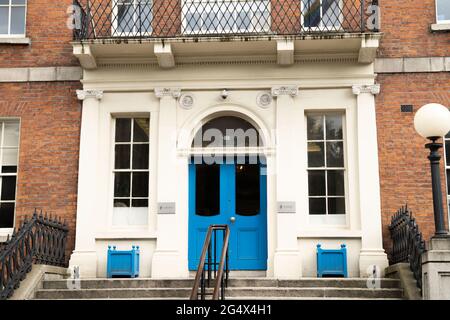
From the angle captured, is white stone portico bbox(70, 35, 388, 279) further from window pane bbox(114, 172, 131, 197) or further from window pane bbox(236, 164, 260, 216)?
window pane bbox(236, 164, 260, 216)

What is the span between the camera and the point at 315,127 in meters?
12.8

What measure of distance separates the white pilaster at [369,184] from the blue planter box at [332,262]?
0.30m

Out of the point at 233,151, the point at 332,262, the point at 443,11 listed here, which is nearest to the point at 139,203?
the point at 233,151

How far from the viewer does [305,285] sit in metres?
10.9

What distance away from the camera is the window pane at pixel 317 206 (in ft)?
41.1

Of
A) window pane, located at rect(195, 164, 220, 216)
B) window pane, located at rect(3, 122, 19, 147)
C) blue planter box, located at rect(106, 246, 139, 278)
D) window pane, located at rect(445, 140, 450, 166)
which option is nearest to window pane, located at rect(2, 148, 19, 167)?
window pane, located at rect(3, 122, 19, 147)

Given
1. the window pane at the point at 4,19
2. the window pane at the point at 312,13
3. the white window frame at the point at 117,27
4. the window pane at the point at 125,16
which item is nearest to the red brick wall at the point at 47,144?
the window pane at the point at 4,19

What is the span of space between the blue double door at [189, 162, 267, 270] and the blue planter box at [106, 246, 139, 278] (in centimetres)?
106

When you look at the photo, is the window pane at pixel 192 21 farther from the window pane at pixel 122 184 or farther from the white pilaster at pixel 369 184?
the white pilaster at pixel 369 184

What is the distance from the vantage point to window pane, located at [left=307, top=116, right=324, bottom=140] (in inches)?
504

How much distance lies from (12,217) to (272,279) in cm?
515

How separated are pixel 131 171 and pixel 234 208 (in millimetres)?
2043

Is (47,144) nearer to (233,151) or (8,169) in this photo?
(8,169)

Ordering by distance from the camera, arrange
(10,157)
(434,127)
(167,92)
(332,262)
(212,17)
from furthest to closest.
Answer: (212,17) → (10,157) → (167,92) → (332,262) → (434,127)
